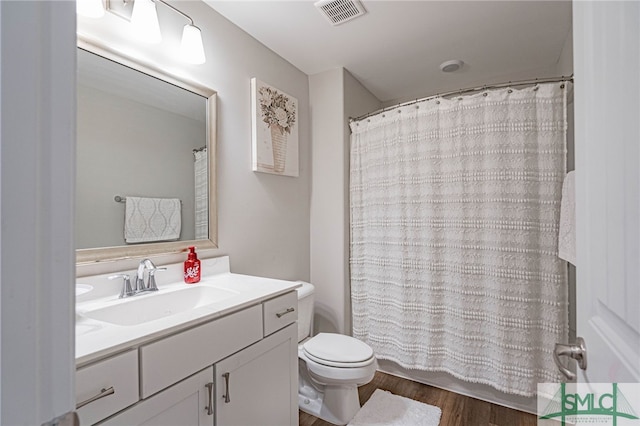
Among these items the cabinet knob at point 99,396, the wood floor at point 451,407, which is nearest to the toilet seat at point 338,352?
the wood floor at point 451,407

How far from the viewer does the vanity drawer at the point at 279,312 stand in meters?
1.26

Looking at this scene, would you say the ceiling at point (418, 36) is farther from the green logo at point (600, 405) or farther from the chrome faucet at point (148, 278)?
the green logo at point (600, 405)

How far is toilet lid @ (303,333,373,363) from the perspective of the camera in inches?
65.6

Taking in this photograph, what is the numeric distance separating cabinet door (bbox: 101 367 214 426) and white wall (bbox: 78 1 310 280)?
621 mm

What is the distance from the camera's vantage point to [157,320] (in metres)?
0.94

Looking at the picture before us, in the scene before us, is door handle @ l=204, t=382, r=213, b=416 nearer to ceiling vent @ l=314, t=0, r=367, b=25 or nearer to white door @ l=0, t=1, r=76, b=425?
white door @ l=0, t=1, r=76, b=425

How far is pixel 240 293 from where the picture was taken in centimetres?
128

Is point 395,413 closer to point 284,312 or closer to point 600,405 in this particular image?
point 284,312

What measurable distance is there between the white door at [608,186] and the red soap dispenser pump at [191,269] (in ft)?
4.65

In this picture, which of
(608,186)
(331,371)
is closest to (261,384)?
(331,371)

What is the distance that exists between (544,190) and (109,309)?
2.14 meters

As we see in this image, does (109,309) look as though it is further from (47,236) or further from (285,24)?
(285,24)

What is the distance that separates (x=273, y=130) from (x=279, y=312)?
125cm

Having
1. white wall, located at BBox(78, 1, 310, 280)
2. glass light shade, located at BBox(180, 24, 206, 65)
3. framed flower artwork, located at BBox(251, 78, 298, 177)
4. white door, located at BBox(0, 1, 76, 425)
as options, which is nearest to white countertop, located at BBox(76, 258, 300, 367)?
white wall, located at BBox(78, 1, 310, 280)
